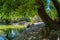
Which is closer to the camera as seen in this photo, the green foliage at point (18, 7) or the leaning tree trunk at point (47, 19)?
the green foliage at point (18, 7)

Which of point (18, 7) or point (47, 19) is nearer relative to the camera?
point (18, 7)

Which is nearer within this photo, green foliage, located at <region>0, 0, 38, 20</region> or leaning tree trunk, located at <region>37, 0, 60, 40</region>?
green foliage, located at <region>0, 0, 38, 20</region>

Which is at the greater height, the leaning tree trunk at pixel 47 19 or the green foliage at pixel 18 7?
the green foliage at pixel 18 7

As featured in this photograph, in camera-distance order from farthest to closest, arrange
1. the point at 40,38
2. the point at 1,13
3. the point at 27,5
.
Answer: the point at 40,38
the point at 1,13
the point at 27,5

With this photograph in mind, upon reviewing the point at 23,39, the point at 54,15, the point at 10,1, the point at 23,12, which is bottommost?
the point at 23,39

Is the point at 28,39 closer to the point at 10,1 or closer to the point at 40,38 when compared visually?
the point at 40,38

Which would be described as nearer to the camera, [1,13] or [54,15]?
[1,13]

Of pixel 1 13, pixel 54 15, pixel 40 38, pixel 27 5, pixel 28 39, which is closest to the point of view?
pixel 27 5

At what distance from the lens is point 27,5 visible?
7457 millimetres

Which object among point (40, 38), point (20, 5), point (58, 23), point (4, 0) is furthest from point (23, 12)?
point (58, 23)

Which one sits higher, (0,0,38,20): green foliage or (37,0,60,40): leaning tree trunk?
(0,0,38,20): green foliage

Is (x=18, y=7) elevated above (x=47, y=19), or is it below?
above

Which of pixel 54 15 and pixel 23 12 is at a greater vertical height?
pixel 23 12

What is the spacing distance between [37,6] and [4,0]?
127 centimetres
